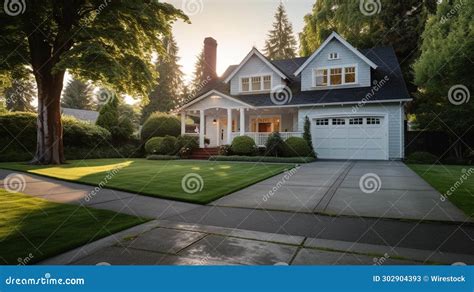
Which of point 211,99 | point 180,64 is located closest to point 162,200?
point 211,99

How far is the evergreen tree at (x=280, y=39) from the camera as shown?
50.6 metres

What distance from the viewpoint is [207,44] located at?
2623cm

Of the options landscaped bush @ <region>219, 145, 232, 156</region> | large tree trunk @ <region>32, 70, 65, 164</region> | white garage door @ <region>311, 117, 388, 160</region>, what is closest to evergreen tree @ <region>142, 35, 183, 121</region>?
landscaped bush @ <region>219, 145, 232, 156</region>

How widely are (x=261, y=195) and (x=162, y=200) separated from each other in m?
2.21

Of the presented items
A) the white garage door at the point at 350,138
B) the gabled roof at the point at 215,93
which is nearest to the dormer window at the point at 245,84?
the gabled roof at the point at 215,93

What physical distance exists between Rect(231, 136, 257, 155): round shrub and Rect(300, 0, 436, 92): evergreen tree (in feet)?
47.9


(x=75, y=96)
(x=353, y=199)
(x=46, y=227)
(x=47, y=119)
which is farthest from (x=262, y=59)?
(x=75, y=96)

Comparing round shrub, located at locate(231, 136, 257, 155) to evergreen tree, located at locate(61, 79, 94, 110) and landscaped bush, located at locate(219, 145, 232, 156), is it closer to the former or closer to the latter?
landscaped bush, located at locate(219, 145, 232, 156)

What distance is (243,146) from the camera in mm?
18016

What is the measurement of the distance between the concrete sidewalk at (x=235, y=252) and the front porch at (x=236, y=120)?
15.8 m

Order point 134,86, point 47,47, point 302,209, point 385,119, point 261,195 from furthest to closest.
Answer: point 385,119
point 134,86
point 47,47
point 261,195
point 302,209

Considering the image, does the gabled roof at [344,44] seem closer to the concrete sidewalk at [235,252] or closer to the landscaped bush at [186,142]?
the landscaped bush at [186,142]

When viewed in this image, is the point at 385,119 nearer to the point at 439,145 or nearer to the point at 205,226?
the point at 439,145

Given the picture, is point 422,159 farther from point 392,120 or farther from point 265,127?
point 265,127
